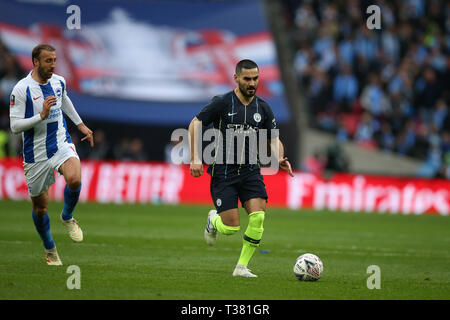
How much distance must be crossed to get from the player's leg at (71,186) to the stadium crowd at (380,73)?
18.9 metres

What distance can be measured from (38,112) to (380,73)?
22359mm

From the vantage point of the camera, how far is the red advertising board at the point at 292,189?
23688 mm

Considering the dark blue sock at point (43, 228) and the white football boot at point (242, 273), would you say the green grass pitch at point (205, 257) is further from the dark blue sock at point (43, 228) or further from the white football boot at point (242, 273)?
the dark blue sock at point (43, 228)

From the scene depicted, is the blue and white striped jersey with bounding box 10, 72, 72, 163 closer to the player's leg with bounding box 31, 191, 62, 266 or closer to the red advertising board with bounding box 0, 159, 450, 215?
the player's leg with bounding box 31, 191, 62, 266

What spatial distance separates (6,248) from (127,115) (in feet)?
52.4

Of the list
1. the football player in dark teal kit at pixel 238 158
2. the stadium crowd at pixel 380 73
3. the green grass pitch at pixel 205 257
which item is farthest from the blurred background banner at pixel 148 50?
the football player in dark teal kit at pixel 238 158

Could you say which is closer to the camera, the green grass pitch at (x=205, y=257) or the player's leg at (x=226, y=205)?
the green grass pitch at (x=205, y=257)

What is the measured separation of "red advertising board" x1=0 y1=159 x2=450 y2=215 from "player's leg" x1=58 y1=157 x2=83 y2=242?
13660 millimetres

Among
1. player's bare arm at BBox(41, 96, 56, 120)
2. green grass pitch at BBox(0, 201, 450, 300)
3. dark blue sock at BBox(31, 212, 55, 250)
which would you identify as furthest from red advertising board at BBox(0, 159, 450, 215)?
player's bare arm at BBox(41, 96, 56, 120)

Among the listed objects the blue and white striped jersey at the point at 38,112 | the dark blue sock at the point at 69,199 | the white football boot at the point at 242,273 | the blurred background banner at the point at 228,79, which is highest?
the blurred background banner at the point at 228,79

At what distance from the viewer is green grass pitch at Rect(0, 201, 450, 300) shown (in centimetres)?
812

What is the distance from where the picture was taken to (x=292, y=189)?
24.5 meters

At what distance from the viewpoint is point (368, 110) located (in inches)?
1150
